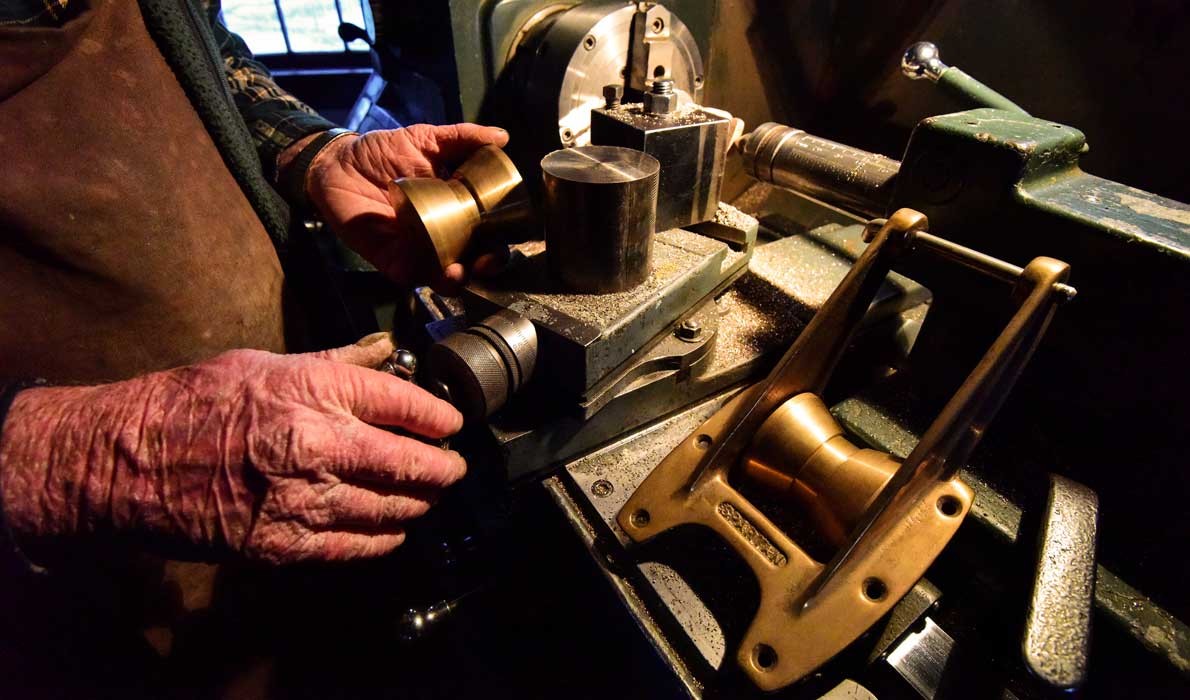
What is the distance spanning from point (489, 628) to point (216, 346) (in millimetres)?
792

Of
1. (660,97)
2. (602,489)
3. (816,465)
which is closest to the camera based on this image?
(816,465)

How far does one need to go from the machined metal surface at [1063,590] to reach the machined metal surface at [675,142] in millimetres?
645

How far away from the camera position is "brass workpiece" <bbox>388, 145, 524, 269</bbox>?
0.85 meters

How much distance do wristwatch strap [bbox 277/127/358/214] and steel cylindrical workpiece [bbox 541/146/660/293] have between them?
0.80m

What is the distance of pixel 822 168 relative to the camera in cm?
108

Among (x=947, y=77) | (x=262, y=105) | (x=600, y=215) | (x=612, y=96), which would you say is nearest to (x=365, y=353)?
(x=600, y=215)

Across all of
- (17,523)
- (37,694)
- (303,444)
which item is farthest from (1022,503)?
(37,694)

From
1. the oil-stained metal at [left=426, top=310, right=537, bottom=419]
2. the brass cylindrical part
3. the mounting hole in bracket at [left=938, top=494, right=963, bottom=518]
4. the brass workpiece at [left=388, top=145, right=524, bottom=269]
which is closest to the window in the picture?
the brass workpiece at [left=388, top=145, right=524, bottom=269]

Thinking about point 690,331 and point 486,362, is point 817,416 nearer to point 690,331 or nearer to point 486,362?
point 690,331

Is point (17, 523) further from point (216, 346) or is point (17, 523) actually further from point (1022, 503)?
point (1022, 503)

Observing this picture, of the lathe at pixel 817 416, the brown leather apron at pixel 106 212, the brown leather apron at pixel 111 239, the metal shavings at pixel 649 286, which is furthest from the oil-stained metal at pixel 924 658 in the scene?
the brown leather apron at pixel 106 212

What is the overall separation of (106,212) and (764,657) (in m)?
1.16

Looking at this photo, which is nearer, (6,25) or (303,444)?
(303,444)

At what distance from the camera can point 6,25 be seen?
2.75 feet
